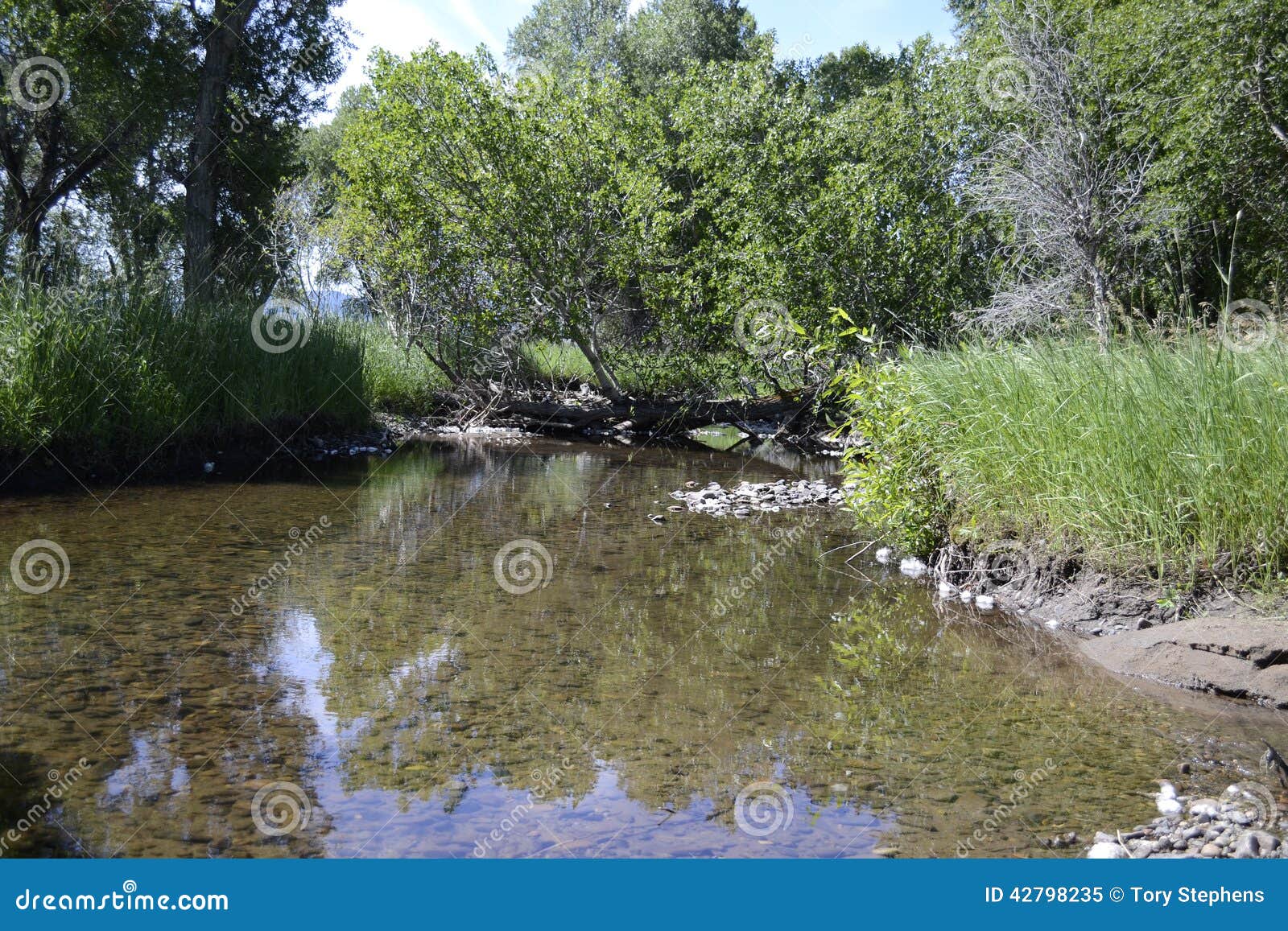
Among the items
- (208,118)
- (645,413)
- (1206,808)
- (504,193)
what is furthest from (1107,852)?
(208,118)

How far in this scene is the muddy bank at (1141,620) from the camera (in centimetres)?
470

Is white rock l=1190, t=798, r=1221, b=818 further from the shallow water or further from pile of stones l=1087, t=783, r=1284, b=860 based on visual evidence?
the shallow water

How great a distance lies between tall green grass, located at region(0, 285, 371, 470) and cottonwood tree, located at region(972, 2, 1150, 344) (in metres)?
10.8

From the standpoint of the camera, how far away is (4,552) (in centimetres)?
701

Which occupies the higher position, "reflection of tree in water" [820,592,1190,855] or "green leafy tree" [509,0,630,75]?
"green leafy tree" [509,0,630,75]

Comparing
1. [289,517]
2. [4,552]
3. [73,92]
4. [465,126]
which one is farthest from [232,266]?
[4,552]

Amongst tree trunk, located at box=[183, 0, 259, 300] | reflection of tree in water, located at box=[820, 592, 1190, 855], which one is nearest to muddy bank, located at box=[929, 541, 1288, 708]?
reflection of tree in water, located at box=[820, 592, 1190, 855]

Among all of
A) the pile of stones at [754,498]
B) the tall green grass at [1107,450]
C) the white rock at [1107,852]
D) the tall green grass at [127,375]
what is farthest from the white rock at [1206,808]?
the tall green grass at [127,375]

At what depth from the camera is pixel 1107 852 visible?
3.06m

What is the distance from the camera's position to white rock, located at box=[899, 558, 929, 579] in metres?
7.43

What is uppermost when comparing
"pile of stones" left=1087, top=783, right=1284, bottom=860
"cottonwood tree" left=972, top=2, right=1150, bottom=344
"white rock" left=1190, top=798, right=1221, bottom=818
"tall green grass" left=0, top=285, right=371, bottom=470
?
"cottonwood tree" left=972, top=2, right=1150, bottom=344

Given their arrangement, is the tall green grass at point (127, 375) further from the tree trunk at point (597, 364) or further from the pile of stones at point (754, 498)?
the pile of stones at point (754, 498)

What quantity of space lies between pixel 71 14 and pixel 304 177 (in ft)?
25.2

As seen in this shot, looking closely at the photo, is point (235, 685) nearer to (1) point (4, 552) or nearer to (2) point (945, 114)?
(1) point (4, 552)
